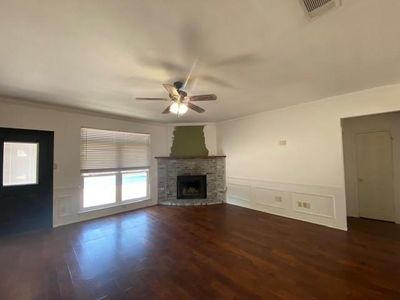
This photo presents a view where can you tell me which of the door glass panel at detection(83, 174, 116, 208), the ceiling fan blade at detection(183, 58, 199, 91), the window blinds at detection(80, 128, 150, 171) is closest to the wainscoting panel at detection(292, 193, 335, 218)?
the ceiling fan blade at detection(183, 58, 199, 91)

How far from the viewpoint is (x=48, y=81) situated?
2803 mm

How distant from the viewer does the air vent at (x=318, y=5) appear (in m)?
1.41

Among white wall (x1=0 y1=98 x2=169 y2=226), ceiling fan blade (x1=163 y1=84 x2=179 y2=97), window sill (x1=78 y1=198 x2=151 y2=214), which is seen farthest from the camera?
window sill (x1=78 y1=198 x2=151 y2=214)

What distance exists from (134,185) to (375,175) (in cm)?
598

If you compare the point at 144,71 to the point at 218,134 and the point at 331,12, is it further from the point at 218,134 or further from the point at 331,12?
the point at 218,134

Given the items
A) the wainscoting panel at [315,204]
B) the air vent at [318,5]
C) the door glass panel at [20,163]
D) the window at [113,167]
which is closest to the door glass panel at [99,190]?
the window at [113,167]

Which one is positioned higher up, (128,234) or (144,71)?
(144,71)

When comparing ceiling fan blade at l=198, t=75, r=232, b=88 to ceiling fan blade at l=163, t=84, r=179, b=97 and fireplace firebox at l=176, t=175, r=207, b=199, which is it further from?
fireplace firebox at l=176, t=175, r=207, b=199

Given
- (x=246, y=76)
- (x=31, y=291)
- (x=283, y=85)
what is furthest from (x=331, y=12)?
(x=31, y=291)

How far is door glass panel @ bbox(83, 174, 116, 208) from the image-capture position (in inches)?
181

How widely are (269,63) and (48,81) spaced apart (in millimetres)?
3119

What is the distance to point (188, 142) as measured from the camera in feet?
20.4

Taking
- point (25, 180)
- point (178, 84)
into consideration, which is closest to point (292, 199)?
point (178, 84)

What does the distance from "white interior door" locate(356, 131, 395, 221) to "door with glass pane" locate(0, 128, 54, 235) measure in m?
6.97
